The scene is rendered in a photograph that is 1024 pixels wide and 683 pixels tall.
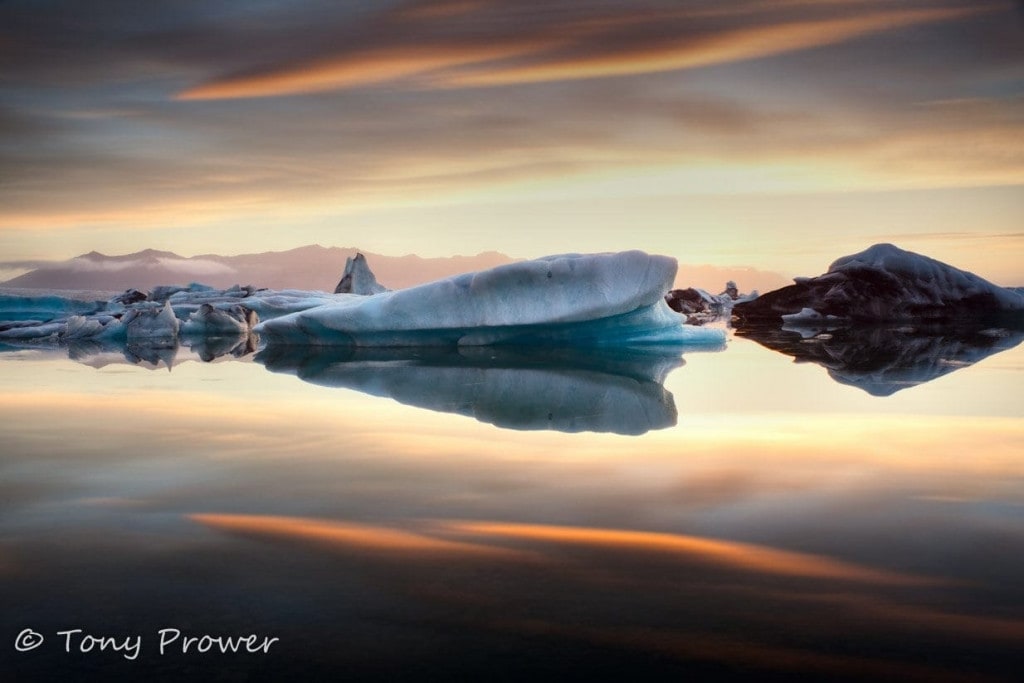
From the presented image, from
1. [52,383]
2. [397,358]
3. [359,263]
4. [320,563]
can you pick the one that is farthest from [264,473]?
[359,263]

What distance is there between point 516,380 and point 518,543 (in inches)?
219

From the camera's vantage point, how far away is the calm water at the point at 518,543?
180 centimetres

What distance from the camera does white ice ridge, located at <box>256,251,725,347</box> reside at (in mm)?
12656

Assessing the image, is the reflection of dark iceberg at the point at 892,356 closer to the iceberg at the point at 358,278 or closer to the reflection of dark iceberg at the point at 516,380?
the reflection of dark iceberg at the point at 516,380

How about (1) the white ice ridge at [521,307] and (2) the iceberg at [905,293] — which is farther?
(2) the iceberg at [905,293]

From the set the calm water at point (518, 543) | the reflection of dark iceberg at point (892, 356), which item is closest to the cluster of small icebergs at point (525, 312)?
the reflection of dark iceberg at point (892, 356)

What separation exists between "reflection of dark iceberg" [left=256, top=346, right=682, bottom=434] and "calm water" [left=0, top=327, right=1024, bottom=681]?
0.13m

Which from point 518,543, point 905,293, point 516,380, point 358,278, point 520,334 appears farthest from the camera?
point 358,278

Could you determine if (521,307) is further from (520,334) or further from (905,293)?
(905,293)

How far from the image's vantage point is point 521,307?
12.7 m

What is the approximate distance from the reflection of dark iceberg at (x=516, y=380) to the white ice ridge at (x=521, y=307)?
0.97 ft

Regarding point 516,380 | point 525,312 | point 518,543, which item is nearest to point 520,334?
point 525,312

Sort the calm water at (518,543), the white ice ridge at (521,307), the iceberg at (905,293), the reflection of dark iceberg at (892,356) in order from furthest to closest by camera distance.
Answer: the iceberg at (905,293), the white ice ridge at (521,307), the reflection of dark iceberg at (892,356), the calm water at (518,543)

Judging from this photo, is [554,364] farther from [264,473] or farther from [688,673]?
[688,673]
